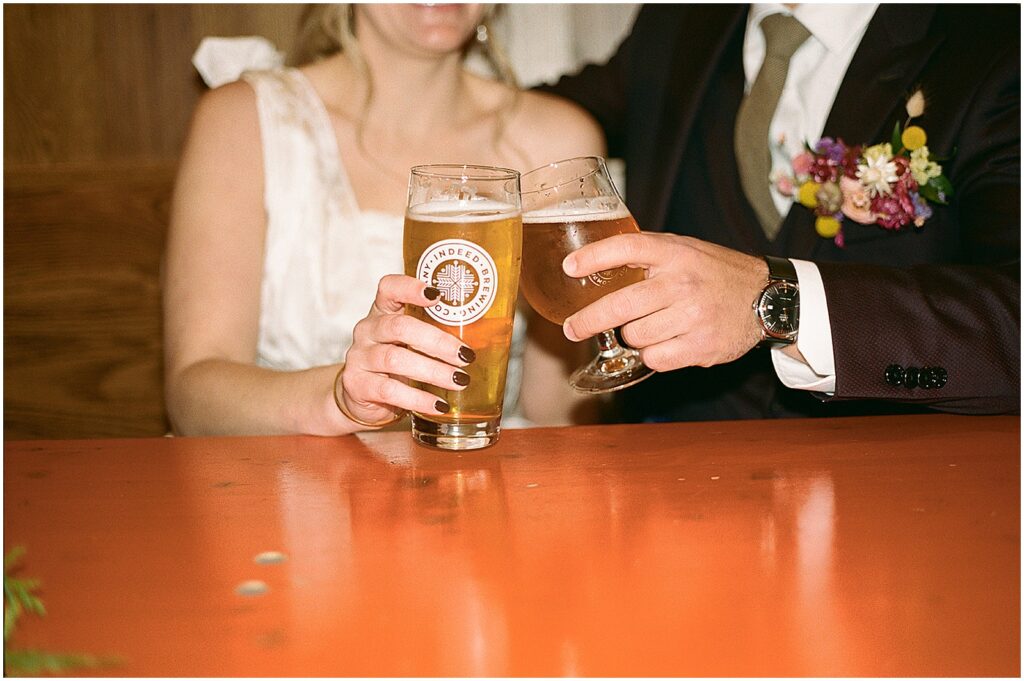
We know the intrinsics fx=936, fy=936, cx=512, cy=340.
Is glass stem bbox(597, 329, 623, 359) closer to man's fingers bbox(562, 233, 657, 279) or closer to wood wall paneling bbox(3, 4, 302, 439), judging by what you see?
man's fingers bbox(562, 233, 657, 279)

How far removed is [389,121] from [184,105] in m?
0.89

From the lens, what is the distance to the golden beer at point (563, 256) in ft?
3.76

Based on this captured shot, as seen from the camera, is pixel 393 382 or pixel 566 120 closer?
pixel 393 382

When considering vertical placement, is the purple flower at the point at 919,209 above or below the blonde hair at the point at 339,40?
below

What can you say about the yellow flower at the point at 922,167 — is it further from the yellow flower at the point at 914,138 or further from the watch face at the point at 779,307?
the watch face at the point at 779,307

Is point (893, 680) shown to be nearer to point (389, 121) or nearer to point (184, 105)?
point (389, 121)

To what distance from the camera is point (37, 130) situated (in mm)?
2596

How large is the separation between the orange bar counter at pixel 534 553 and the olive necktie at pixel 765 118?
84 centimetres

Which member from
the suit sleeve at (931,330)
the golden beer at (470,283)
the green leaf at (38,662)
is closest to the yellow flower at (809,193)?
the suit sleeve at (931,330)

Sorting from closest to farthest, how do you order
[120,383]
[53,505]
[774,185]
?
[53,505] < [774,185] < [120,383]

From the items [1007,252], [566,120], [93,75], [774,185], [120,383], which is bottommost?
[120,383]

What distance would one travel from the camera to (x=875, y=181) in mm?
1718

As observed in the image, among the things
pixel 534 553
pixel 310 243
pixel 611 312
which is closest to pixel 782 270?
pixel 611 312

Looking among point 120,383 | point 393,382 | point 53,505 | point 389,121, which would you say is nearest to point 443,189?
point 393,382
